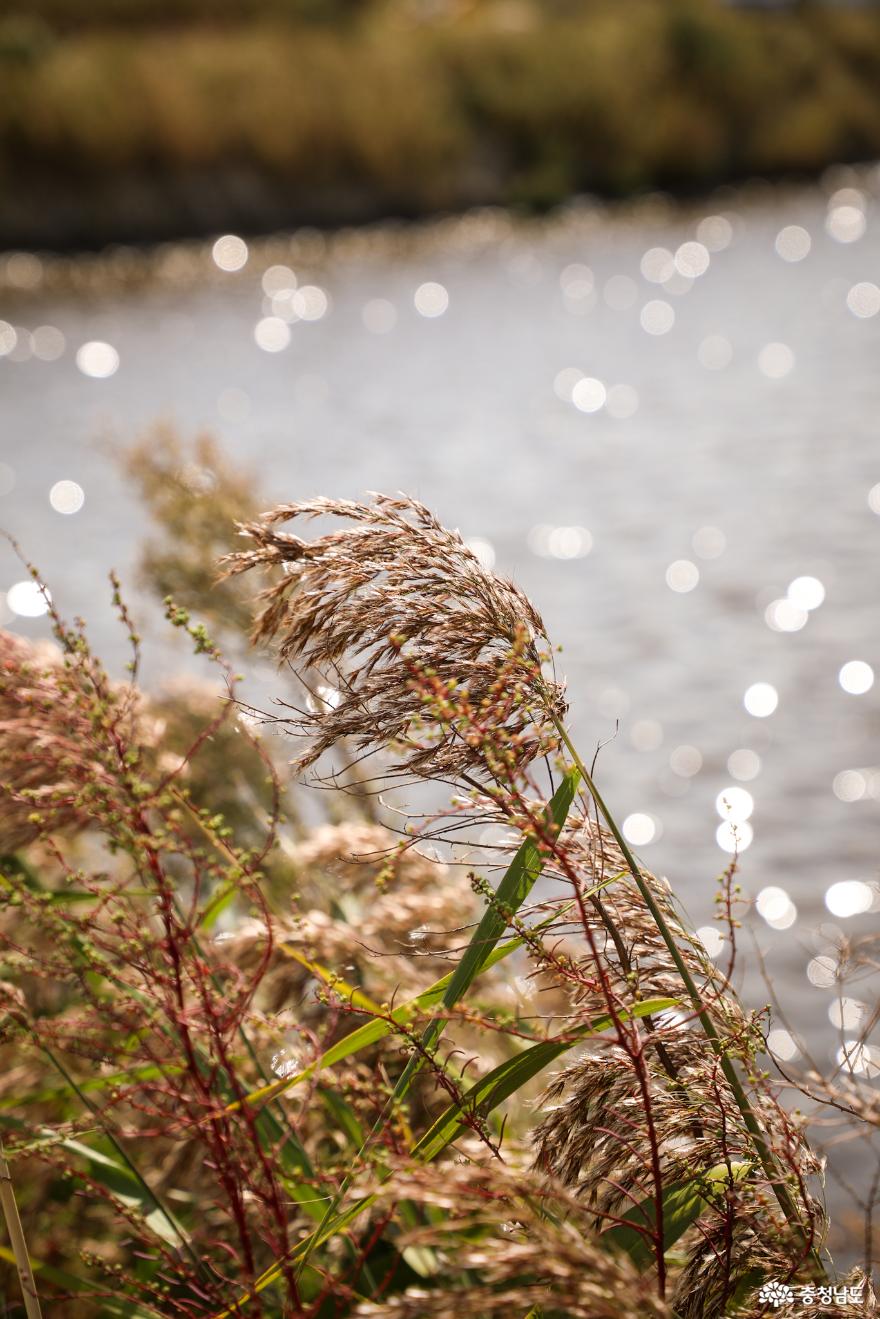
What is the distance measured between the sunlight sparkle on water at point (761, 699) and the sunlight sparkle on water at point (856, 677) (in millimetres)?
356

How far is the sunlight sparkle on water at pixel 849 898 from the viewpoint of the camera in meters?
5.07

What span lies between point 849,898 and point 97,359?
Result: 13.2 meters

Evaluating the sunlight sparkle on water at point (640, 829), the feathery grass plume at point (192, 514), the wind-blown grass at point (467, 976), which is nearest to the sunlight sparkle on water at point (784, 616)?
the sunlight sparkle on water at point (640, 829)

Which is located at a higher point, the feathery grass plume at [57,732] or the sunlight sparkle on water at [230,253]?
the sunlight sparkle on water at [230,253]

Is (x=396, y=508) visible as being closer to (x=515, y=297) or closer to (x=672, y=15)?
(x=515, y=297)

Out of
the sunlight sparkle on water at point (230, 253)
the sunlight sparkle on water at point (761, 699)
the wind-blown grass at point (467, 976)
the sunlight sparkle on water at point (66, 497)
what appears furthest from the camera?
the sunlight sparkle on water at point (230, 253)

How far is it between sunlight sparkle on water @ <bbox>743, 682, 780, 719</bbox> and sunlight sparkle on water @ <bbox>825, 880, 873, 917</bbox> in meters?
1.49

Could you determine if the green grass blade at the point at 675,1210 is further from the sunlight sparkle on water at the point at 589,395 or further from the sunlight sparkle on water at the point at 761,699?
the sunlight sparkle on water at the point at 589,395

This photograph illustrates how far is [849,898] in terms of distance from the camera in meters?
5.13

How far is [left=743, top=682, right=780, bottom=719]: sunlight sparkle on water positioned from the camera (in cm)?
666

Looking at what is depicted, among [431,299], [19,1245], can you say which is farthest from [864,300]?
[19,1245]

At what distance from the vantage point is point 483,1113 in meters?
1.34

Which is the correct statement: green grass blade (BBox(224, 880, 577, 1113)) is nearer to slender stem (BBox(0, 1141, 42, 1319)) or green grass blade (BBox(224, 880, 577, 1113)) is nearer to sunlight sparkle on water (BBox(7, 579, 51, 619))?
slender stem (BBox(0, 1141, 42, 1319))

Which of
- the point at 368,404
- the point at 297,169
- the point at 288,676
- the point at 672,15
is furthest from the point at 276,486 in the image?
the point at 672,15
